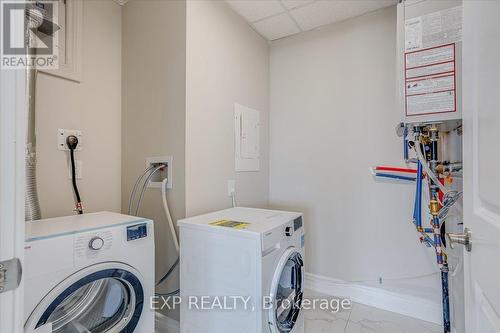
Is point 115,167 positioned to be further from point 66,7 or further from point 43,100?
point 66,7

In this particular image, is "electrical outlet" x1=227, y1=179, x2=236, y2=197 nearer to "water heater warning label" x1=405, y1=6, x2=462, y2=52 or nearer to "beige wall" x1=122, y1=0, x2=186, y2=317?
"beige wall" x1=122, y1=0, x2=186, y2=317

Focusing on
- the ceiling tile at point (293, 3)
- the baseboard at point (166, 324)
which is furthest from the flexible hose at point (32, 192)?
the ceiling tile at point (293, 3)

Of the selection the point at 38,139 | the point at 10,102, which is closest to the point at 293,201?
the point at 38,139

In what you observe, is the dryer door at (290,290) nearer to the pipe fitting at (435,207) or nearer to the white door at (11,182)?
the pipe fitting at (435,207)

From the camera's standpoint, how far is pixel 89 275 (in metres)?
1.08

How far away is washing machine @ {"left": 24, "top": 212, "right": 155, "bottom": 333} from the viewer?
3.10 feet

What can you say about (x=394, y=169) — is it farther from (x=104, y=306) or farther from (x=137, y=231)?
(x=104, y=306)

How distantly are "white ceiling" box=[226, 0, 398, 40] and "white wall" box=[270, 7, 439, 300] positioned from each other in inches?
3.7

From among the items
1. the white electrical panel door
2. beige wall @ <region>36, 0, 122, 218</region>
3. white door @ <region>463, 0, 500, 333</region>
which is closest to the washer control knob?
beige wall @ <region>36, 0, 122, 218</region>

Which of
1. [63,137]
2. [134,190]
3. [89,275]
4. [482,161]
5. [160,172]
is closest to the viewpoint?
[482,161]

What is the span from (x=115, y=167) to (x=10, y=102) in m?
1.63

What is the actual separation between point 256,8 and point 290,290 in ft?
7.12

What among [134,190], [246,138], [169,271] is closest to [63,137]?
[134,190]

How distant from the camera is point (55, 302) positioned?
979 millimetres
